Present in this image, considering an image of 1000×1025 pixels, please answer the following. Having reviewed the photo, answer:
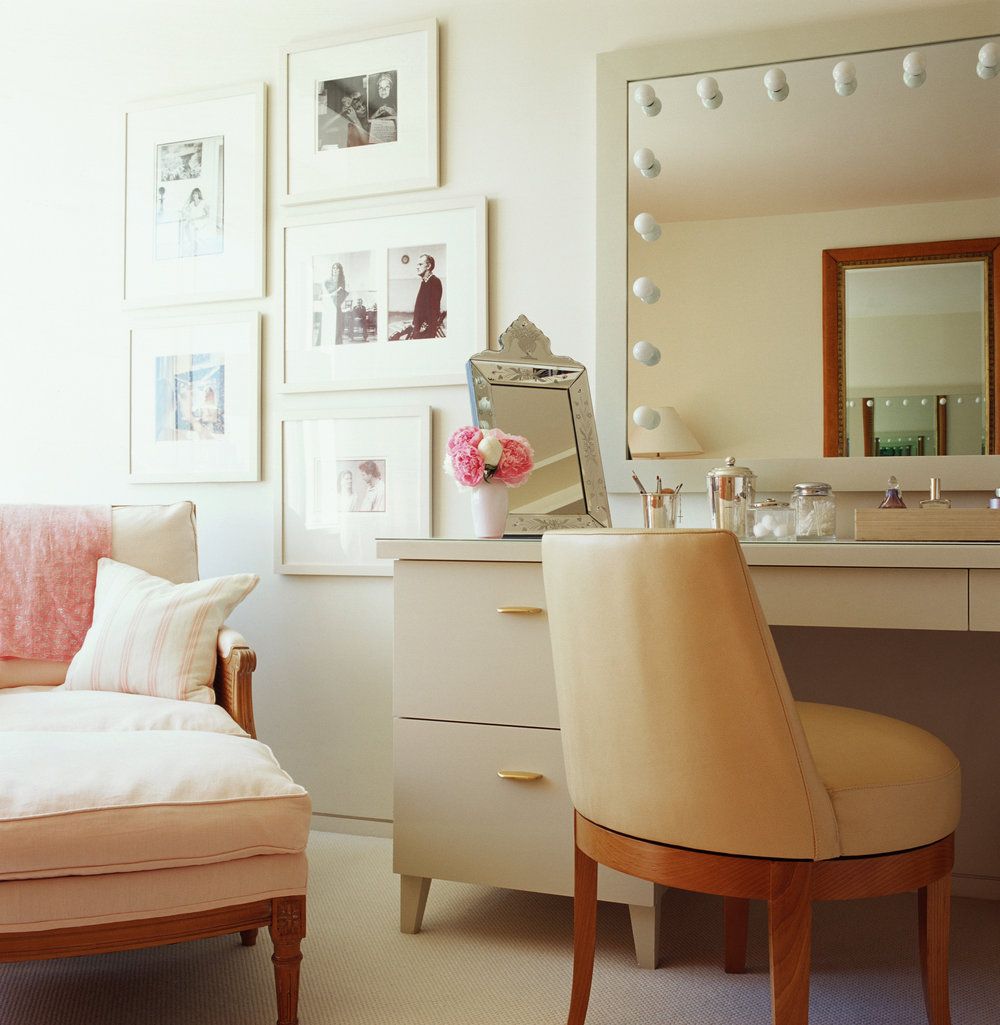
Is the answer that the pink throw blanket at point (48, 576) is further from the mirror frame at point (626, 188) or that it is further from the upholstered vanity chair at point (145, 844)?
the mirror frame at point (626, 188)

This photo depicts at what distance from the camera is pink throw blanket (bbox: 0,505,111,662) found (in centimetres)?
228

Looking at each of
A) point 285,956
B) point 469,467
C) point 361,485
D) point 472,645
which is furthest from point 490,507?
point 285,956

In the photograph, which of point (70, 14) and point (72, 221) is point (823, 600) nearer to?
point (72, 221)

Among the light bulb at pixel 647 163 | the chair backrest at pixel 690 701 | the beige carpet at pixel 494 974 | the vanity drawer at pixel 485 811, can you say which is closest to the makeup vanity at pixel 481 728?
Answer: the vanity drawer at pixel 485 811

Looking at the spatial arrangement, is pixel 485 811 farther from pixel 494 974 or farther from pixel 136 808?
pixel 136 808

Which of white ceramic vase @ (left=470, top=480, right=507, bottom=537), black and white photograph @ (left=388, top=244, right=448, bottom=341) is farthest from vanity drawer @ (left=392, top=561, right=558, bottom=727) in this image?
black and white photograph @ (left=388, top=244, right=448, bottom=341)

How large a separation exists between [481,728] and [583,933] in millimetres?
471

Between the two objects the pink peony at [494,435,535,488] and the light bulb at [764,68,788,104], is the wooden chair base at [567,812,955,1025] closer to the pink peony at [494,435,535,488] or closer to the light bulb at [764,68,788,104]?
the pink peony at [494,435,535,488]

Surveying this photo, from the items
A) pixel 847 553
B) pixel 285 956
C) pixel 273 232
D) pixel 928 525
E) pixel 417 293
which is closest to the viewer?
pixel 285 956

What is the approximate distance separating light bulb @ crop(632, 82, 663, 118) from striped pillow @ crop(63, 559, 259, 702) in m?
1.44

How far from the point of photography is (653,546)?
126cm

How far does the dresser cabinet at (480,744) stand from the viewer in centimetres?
185

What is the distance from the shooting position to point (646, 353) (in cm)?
232

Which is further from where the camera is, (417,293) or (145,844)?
(417,293)
